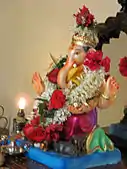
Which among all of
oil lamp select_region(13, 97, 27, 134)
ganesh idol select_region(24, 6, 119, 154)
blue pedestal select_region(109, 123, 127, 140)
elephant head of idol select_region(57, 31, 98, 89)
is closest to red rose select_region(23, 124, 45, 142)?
ganesh idol select_region(24, 6, 119, 154)

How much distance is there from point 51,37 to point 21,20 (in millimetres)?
214

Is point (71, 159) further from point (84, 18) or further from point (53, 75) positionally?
point (84, 18)

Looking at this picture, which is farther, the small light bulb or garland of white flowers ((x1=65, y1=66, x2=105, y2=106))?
the small light bulb

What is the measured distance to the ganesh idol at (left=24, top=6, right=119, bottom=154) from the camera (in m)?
0.84

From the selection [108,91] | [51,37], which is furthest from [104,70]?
[51,37]

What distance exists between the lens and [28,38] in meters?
1.61

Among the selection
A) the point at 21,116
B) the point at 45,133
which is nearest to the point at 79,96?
the point at 45,133

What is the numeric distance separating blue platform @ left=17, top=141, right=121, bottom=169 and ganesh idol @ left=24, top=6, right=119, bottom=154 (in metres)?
0.02

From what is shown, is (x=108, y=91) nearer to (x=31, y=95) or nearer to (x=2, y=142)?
(x=2, y=142)

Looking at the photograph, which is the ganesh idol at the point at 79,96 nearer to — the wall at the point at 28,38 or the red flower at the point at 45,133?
the red flower at the point at 45,133

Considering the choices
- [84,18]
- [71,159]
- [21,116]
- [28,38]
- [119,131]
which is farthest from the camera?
[28,38]

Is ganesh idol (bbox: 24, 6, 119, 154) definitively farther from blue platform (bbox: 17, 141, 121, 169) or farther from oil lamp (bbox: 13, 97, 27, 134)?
oil lamp (bbox: 13, 97, 27, 134)

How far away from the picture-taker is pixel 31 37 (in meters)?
1.59

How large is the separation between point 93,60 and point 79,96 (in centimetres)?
9
